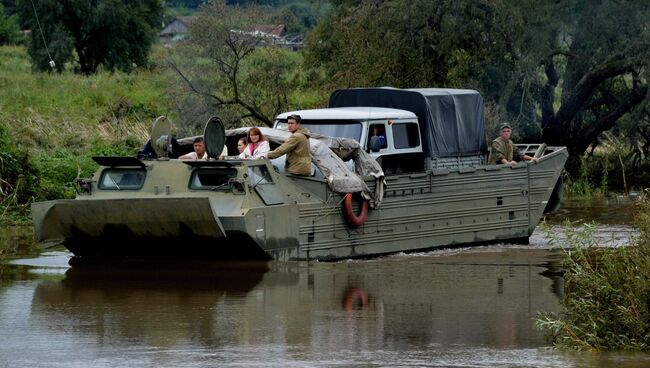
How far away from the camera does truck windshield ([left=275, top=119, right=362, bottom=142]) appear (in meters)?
18.6

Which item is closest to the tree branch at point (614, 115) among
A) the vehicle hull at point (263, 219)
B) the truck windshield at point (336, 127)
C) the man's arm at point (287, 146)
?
the vehicle hull at point (263, 219)

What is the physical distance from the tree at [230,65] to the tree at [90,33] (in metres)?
17.5

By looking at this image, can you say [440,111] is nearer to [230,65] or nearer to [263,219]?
[263,219]

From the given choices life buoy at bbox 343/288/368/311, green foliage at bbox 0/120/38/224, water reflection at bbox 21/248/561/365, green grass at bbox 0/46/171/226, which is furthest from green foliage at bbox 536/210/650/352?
green foliage at bbox 0/120/38/224

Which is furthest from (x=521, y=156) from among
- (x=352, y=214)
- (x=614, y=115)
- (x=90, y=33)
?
(x=90, y=33)

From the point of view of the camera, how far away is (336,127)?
61.6ft

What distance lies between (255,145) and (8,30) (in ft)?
148

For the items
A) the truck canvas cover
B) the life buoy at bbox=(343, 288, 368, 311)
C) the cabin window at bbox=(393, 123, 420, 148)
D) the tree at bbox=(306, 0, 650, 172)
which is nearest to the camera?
the life buoy at bbox=(343, 288, 368, 311)

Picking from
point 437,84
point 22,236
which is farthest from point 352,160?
point 437,84

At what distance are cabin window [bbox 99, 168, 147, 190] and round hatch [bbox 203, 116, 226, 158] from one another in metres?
0.85

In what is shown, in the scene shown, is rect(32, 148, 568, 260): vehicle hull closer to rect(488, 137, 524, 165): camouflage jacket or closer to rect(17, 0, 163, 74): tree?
rect(488, 137, 524, 165): camouflage jacket

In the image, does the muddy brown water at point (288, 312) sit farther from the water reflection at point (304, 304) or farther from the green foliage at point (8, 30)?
the green foliage at point (8, 30)

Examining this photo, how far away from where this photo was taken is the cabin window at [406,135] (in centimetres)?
1908

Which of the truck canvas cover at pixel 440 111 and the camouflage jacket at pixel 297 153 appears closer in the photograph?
the camouflage jacket at pixel 297 153
